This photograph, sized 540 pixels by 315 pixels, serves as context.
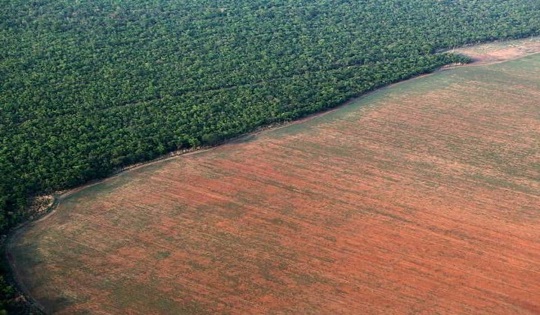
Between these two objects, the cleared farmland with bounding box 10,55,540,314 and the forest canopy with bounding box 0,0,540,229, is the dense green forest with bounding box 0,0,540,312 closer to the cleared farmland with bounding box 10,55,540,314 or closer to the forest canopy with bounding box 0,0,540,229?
the forest canopy with bounding box 0,0,540,229

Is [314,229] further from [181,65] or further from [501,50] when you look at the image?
[501,50]

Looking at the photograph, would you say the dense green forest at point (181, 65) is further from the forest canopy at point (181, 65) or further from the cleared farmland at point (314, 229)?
the cleared farmland at point (314, 229)

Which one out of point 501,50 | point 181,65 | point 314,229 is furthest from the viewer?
point 501,50

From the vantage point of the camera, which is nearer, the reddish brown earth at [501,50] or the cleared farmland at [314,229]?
the cleared farmland at [314,229]

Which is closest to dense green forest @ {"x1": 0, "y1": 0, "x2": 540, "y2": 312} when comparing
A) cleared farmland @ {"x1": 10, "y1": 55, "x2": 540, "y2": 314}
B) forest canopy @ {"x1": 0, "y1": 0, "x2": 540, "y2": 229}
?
forest canopy @ {"x1": 0, "y1": 0, "x2": 540, "y2": 229}

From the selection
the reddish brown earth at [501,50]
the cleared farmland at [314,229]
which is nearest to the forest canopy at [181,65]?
the reddish brown earth at [501,50]

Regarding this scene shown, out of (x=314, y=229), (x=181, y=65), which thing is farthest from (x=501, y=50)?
(x=314, y=229)
